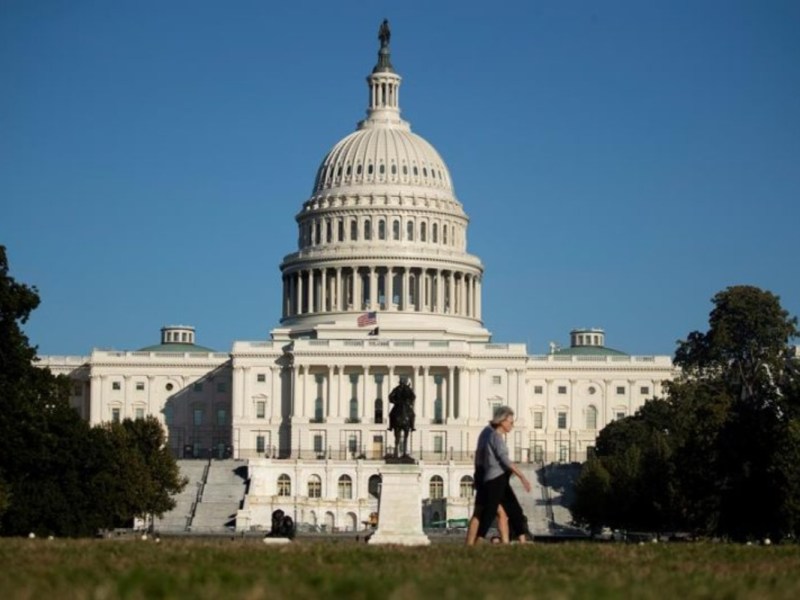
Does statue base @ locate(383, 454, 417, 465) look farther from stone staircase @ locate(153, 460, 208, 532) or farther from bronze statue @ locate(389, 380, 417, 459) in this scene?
stone staircase @ locate(153, 460, 208, 532)

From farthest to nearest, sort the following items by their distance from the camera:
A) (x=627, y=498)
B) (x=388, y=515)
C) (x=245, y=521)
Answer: (x=245, y=521), (x=627, y=498), (x=388, y=515)

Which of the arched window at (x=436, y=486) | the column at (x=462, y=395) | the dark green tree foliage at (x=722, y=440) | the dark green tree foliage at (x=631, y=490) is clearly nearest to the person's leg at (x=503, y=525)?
the dark green tree foliage at (x=722, y=440)

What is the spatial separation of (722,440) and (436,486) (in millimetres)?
78748

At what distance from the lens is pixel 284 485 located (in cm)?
17062

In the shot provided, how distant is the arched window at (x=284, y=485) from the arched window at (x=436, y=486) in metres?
11.0

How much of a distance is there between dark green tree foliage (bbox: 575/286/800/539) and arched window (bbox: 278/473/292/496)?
2415 centimetres

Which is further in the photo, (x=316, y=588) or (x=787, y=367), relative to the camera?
(x=787, y=367)

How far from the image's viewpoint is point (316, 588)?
75.3 feet

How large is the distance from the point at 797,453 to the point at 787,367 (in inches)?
3176

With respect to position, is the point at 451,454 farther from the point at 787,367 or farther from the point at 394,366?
the point at 787,367

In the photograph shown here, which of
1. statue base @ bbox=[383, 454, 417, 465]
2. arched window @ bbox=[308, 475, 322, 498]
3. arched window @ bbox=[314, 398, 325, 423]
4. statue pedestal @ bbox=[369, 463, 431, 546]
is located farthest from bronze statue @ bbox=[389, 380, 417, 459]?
arched window @ bbox=[314, 398, 325, 423]

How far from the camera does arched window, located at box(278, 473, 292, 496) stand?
558 ft

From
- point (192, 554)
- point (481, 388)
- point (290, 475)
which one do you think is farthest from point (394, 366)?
point (192, 554)

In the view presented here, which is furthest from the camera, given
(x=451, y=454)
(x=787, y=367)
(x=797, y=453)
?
(x=451, y=454)
